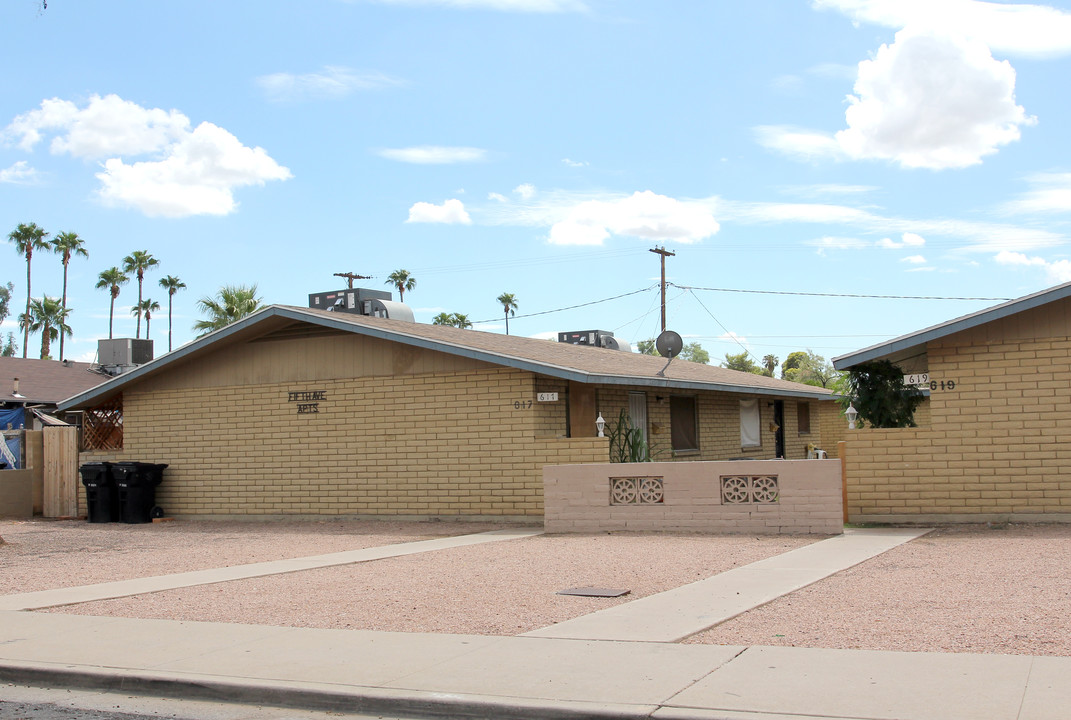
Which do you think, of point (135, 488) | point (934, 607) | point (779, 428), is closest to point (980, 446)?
point (934, 607)

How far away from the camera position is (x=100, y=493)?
2080cm

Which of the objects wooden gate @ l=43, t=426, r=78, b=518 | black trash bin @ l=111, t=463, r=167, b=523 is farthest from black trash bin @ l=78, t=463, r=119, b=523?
wooden gate @ l=43, t=426, r=78, b=518

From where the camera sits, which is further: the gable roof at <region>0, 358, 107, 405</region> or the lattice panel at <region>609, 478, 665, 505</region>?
the gable roof at <region>0, 358, 107, 405</region>

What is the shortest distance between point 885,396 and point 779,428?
470 inches

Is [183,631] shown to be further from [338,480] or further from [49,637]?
[338,480]

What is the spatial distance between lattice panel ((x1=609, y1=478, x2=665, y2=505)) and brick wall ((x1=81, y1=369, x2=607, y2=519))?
4.64 feet

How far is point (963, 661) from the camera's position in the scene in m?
6.58

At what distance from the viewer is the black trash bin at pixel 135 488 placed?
2050 centimetres

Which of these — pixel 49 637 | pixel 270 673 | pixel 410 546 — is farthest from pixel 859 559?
pixel 49 637

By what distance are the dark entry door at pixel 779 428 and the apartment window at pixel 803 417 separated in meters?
1.30

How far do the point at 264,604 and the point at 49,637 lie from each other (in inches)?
75.7

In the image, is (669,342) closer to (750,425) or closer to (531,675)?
(750,425)

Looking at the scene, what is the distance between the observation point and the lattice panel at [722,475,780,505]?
14.3 m

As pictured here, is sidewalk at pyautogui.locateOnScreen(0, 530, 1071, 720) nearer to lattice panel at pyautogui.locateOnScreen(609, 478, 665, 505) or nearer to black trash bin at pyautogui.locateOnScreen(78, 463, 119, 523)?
lattice panel at pyautogui.locateOnScreen(609, 478, 665, 505)
